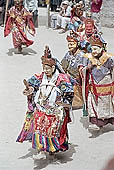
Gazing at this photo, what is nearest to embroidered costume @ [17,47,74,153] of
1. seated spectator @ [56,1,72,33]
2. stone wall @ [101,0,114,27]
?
seated spectator @ [56,1,72,33]

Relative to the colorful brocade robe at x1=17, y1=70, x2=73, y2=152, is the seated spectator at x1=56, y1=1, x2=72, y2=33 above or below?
below

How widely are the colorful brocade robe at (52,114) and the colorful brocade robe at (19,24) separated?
5746 millimetres

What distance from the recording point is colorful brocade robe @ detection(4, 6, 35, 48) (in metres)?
10.7

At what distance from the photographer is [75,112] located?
723cm

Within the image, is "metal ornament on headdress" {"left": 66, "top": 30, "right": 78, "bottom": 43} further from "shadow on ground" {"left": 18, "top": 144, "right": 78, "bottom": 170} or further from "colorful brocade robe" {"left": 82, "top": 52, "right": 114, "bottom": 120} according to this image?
"shadow on ground" {"left": 18, "top": 144, "right": 78, "bottom": 170}

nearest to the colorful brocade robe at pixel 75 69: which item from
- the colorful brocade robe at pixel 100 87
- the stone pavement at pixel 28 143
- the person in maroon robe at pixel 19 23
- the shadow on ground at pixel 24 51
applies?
the stone pavement at pixel 28 143

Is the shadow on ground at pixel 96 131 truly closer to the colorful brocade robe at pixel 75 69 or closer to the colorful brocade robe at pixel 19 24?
the colorful brocade robe at pixel 75 69

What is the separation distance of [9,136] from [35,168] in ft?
3.30

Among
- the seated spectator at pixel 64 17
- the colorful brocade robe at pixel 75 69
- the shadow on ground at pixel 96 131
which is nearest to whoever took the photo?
the shadow on ground at pixel 96 131

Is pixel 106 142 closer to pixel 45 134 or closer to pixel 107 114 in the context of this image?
pixel 107 114

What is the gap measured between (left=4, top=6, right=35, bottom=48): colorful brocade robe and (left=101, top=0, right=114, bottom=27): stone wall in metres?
5.49

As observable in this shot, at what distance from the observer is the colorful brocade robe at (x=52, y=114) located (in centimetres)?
508

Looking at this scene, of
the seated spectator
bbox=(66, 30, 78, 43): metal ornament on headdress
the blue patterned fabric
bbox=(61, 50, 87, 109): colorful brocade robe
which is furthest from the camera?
Answer: the seated spectator

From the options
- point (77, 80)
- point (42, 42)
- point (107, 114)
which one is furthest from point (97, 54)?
point (42, 42)
